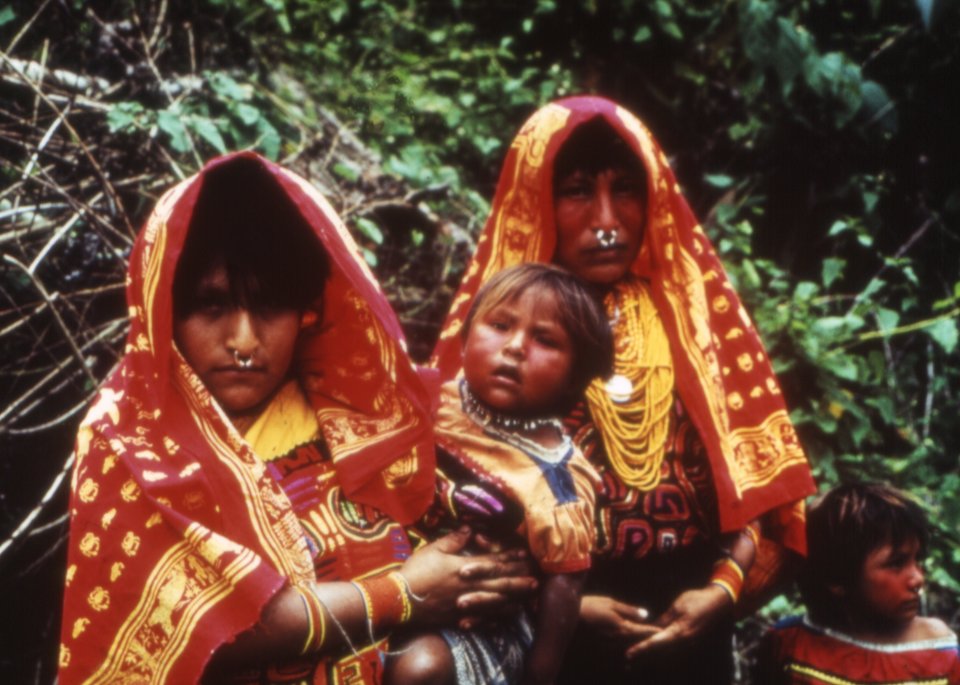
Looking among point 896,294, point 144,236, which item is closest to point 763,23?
point 896,294

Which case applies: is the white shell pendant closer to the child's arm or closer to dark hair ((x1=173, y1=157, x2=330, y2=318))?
the child's arm

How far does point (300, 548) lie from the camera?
1970mm

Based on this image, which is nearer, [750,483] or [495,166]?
[750,483]

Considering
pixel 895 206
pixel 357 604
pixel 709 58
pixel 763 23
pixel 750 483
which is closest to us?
pixel 357 604

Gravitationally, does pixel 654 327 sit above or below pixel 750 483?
above

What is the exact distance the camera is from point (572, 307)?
7.93 feet

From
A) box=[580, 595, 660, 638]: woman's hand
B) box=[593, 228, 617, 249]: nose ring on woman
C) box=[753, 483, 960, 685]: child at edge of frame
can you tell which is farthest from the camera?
box=[753, 483, 960, 685]: child at edge of frame

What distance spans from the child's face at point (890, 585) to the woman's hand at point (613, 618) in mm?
788

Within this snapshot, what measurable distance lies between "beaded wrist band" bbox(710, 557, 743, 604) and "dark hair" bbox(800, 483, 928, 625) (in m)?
0.42

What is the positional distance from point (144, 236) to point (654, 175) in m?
1.53

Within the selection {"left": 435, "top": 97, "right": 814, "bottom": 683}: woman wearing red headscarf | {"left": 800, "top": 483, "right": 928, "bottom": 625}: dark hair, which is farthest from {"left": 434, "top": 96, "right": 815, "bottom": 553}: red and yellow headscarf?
{"left": 800, "top": 483, "right": 928, "bottom": 625}: dark hair

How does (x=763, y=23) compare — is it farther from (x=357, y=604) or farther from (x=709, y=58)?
(x=357, y=604)

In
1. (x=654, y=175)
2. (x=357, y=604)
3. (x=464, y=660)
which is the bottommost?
(x=464, y=660)

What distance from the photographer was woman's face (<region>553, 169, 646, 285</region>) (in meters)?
2.86
